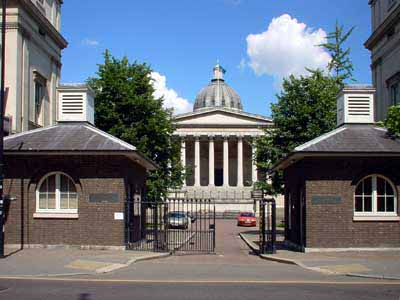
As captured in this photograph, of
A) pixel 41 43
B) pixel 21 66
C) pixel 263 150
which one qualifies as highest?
pixel 41 43

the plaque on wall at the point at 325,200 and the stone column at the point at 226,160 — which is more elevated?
the stone column at the point at 226,160

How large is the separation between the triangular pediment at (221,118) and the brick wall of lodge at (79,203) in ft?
216

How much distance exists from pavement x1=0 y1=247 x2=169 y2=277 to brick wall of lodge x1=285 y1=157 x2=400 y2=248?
532cm

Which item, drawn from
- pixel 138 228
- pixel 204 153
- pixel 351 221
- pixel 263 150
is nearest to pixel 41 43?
pixel 263 150

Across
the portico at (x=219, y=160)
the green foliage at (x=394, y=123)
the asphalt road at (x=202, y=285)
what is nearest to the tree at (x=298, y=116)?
the green foliage at (x=394, y=123)

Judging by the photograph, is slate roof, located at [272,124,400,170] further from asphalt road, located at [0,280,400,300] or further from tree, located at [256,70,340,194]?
tree, located at [256,70,340,194]

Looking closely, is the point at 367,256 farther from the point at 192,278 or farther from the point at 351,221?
the point at 192,278

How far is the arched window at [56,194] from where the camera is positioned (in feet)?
67.3

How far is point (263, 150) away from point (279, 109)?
104 inches

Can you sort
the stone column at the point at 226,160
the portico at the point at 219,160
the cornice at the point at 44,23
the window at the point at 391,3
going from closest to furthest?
the cornice at the point at 44,23 → the window at the point at 391,3 → the stone column at the point at 226,160 → the portico at the point at 219,160

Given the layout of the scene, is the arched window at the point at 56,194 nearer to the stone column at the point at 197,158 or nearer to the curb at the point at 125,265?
the curb at the point at 125,265

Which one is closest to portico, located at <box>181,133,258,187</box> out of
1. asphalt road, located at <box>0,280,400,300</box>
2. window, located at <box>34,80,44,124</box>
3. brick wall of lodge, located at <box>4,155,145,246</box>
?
window, located at <box>34,80,44,124</box>

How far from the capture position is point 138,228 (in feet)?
77.8

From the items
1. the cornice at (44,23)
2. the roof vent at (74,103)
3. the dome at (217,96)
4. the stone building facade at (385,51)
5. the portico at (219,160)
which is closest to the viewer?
the roof vent at (74,103)
